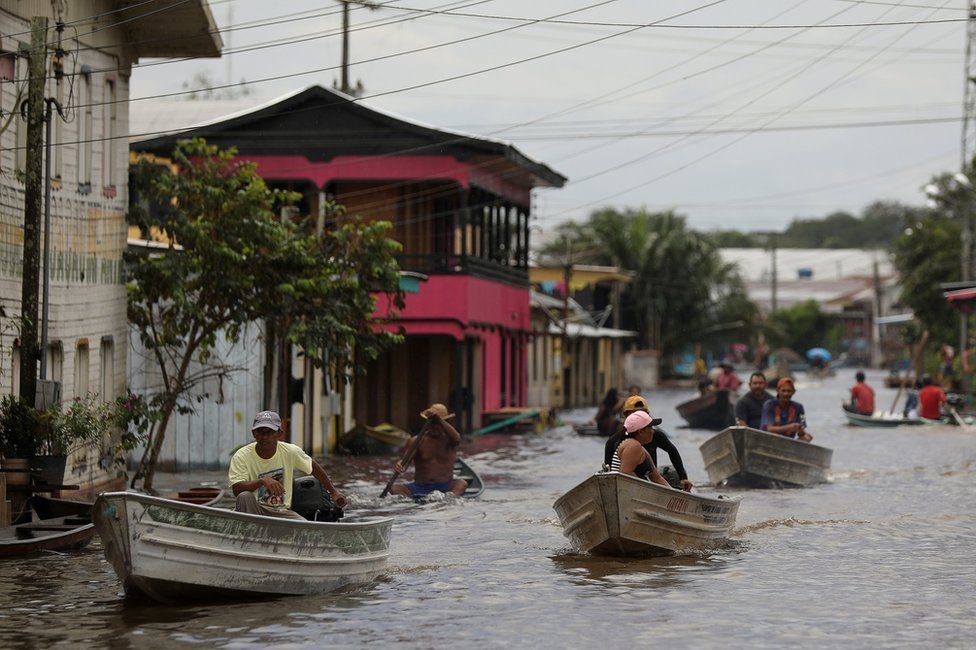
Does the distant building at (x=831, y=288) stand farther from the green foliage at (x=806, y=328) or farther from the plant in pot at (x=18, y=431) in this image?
the plant in pot at (x=18, y=431)

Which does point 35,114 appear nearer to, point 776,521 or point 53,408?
point 53,408

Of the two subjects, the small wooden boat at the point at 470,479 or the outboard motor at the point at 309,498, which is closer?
the outboard motor at the point at 309,498

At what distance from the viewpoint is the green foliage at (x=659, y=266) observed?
80.5 meters

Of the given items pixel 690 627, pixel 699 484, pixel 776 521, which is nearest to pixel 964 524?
pixel 776 521

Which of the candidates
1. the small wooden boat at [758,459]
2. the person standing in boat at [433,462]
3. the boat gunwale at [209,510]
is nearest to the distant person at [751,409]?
the small wooden boat at [758,459]

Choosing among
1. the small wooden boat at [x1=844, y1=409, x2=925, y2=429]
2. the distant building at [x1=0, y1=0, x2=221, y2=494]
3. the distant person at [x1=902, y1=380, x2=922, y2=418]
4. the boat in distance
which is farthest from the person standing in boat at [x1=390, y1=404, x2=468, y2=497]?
the distant person at [x1=902, y1=380, x2=922, y2=418]

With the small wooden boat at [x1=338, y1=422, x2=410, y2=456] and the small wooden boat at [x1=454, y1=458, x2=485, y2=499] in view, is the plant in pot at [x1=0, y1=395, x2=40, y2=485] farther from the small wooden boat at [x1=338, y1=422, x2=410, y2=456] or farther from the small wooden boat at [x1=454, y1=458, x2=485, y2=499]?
the small wooden boat at [x1=338, y1=422, x2=410, y2=456]

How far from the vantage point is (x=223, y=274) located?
77.4ft

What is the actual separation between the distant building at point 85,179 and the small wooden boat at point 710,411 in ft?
68.6

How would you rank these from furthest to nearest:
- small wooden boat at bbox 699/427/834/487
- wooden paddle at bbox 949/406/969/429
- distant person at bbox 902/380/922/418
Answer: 1. distant person at bbox 902/380/922/418
2. wooden paddle at bbox 949/406/969/429
3. small wooden boat at bbox 699/427/834/487

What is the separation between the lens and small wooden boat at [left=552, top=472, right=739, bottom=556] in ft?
53.7

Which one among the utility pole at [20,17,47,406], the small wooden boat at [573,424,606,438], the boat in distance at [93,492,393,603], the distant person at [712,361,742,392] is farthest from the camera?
the distant person at [712,361,742,392]

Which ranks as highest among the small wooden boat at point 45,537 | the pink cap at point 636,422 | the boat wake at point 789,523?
the pink cap at point 636,422

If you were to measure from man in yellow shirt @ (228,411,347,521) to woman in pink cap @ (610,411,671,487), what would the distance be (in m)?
3.75
